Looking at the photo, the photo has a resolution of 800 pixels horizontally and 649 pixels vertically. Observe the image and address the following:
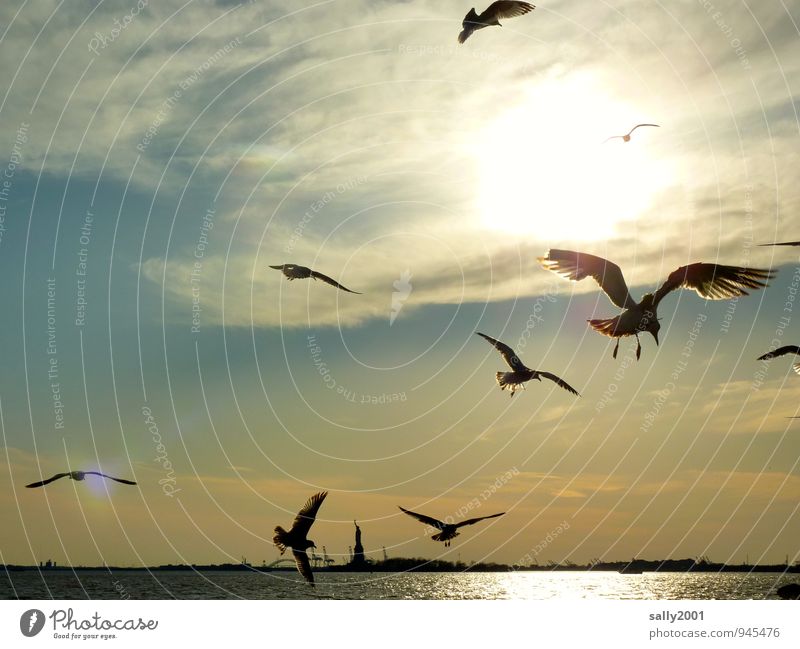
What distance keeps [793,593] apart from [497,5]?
39.0 meters

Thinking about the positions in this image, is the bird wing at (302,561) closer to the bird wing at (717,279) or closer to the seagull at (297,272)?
the seagull at (297,272)

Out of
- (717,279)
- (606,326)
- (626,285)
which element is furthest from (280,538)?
(717,279)

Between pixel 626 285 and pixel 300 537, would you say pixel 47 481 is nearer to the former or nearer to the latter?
pixel 300 537

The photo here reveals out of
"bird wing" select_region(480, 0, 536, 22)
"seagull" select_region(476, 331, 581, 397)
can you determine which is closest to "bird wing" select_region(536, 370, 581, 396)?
"seagull" select_region(476, 331, 581, 397)

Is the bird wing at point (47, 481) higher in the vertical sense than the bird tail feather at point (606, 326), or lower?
lower

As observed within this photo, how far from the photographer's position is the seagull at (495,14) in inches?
1230

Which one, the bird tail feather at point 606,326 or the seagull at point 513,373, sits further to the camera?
the seagull at point 513,373

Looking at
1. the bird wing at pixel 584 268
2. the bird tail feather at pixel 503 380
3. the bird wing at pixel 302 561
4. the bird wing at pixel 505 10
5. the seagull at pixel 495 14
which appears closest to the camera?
the bird wing at pixel 584 268

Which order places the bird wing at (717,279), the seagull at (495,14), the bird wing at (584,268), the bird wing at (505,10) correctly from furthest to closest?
1. the bird wing at (505,10)
2. the seagull at (495,14)
3. the bird wing at (584,268)
4. the bird wing at (717,279)

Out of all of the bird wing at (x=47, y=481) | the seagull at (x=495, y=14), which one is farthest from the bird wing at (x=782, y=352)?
the bird wing at (x=47, y=481)

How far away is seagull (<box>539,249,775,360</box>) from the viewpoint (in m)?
29.6
